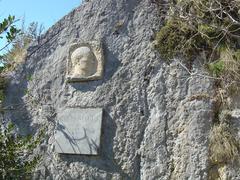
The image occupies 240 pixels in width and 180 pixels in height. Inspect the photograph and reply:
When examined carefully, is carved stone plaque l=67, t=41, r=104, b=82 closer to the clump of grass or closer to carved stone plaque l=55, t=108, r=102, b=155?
carved stone plaque l=55, t=108, r=102, b=155

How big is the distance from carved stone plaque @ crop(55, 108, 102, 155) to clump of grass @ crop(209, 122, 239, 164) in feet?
3.97

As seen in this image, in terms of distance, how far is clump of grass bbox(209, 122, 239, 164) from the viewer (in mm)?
3965

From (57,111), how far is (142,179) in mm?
1322

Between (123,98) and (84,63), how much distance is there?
651mm

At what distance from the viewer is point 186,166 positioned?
13.6 ft

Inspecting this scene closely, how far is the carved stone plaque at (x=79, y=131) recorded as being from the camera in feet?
15.1

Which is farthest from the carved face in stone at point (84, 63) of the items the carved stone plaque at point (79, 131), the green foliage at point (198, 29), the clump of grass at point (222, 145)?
the clump of grass at point (222, 145)

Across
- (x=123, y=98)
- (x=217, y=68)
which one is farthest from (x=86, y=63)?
(x=217, y=68)

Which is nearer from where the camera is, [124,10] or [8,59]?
[124,10]

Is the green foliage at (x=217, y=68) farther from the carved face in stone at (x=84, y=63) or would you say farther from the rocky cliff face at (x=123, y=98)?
the carved face in stone at (x=84, y=63)

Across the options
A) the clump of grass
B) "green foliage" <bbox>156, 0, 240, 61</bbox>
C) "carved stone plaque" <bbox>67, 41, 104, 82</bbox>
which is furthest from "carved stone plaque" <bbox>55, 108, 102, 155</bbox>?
the clump of grass

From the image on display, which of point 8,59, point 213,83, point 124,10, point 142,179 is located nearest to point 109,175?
point 142,179

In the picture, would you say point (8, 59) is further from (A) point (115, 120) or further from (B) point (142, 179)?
(B) point (142, 179)

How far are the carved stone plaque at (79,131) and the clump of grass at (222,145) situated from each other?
3.97ft
